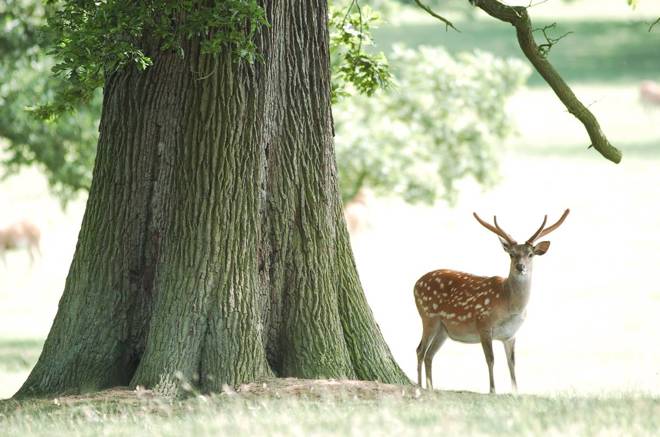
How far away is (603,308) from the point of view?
22984 millimetres

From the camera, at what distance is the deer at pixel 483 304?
10.7 meters

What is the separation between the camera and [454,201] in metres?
26.3

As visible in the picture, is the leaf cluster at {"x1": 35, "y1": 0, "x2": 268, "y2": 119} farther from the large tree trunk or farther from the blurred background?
the blurred background

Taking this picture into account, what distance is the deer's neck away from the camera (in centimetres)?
1073

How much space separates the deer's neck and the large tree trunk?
1.87 meters

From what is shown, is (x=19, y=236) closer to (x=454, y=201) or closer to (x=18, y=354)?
(x=454, y=201)

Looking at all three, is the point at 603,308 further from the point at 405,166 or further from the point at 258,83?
the point at 258,83

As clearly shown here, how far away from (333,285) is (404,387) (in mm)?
871

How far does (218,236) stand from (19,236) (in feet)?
62.2

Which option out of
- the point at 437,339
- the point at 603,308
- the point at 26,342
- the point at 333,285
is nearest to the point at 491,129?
the point at 603,308

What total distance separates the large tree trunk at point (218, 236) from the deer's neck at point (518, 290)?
1872 millimetres

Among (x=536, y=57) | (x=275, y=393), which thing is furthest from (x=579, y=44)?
(x=275, y=393)

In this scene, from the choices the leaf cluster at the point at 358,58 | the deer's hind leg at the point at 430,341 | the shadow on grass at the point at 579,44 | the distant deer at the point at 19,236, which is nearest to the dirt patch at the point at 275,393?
the deer's hind leg at the point at 430,341

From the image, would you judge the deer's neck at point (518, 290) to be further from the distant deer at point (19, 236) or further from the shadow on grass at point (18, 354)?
the distant deer at point (19, 236)
